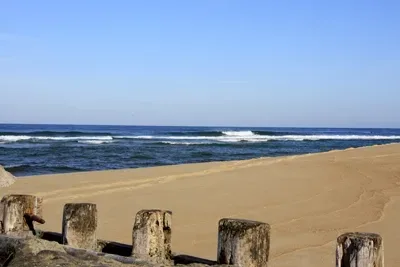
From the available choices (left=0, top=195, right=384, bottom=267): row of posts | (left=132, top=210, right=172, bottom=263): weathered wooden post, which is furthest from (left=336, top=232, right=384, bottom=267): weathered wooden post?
(left=132, top=210, right=172, bottom=263): weathered wooden post

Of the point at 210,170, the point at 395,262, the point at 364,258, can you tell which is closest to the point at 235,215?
the point at 395,262

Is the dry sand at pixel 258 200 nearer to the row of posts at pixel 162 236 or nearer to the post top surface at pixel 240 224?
the row of posts at pixel 162 236

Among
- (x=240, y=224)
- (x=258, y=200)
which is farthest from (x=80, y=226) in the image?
(x=258, y=200)

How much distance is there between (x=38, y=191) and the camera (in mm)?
10070

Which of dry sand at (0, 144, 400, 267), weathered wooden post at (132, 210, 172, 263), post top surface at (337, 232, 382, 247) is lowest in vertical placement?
dry sand at (0, 144, 400, 267)

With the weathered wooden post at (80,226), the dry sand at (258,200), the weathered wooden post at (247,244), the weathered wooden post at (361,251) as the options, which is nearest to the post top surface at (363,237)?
the weathered wooden post at (361,251)

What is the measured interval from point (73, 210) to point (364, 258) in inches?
72.6

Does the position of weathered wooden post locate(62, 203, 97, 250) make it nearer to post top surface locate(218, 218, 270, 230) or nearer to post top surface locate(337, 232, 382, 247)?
post top surface locate(218, 218, 270, 230)

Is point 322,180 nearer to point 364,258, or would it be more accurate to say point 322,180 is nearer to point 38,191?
point 38,191

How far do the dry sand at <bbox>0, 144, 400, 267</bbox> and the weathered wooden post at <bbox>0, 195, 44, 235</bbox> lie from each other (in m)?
2.31

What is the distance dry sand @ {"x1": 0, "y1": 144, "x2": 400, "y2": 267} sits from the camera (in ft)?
20.4

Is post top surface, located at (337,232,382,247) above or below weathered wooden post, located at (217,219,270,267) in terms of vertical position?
above

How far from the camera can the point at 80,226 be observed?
139 inches

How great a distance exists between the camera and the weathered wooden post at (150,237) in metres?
3.25
